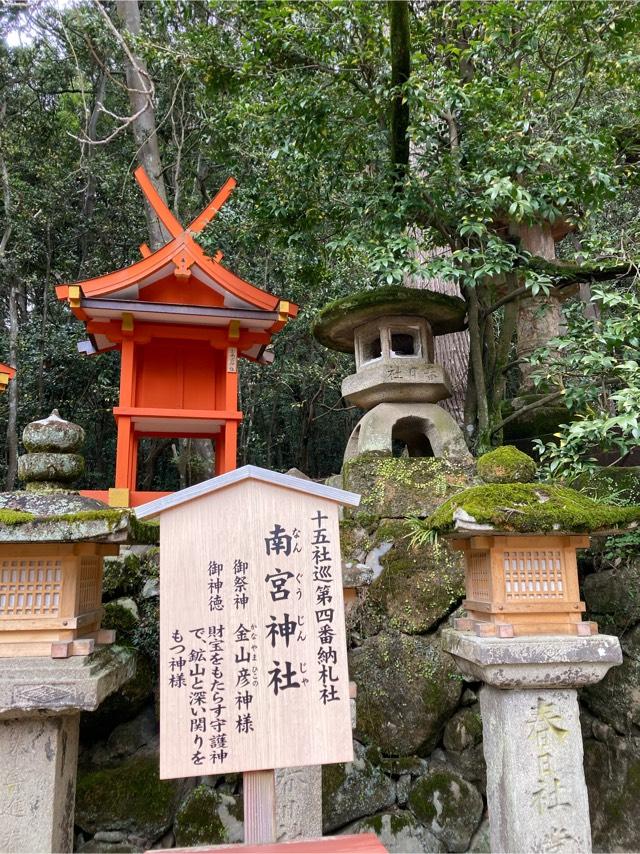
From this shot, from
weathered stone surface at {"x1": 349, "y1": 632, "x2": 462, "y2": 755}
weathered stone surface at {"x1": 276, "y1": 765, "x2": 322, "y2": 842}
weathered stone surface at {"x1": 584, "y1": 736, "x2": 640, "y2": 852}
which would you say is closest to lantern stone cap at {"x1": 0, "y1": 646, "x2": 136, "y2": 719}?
weathered stone surface at {"x1": 276, "y1": 765, "x2": 322, "y2": 842}

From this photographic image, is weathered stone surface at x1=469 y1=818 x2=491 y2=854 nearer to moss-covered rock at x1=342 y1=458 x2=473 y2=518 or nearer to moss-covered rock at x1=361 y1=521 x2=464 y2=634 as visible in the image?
moss-covered rock at x1=361 y1=521 x2=464 y2=634

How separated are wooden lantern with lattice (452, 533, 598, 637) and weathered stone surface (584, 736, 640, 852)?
209 cm

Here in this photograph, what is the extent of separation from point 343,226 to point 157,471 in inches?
410

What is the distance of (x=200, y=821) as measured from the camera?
14.9ft

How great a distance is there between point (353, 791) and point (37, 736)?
2834mm

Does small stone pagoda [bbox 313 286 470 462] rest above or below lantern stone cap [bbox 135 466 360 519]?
above

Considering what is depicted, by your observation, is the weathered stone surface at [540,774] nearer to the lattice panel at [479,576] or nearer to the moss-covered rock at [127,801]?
the lattice panel at [479,576]

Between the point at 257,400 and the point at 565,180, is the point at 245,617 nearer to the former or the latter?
the point at 565,180

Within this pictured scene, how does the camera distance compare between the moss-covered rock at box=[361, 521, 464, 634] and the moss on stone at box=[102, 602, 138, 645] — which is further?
the moss-covered rock at box=[361, 521, 464, 634]

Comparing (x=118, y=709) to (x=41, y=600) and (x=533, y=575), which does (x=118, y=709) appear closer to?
(x=41, y=600)

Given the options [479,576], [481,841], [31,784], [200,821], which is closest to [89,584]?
[31,784]

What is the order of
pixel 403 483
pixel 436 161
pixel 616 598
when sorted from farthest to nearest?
pixel 436 161 < pixel 403 483 < pixel 616 598

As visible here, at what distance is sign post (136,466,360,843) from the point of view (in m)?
2.29

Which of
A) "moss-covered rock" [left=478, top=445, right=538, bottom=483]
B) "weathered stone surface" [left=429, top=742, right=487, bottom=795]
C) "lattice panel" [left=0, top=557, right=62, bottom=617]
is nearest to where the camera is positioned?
"lattice panel" [left=0, top=557, right=62, bottom=617]
